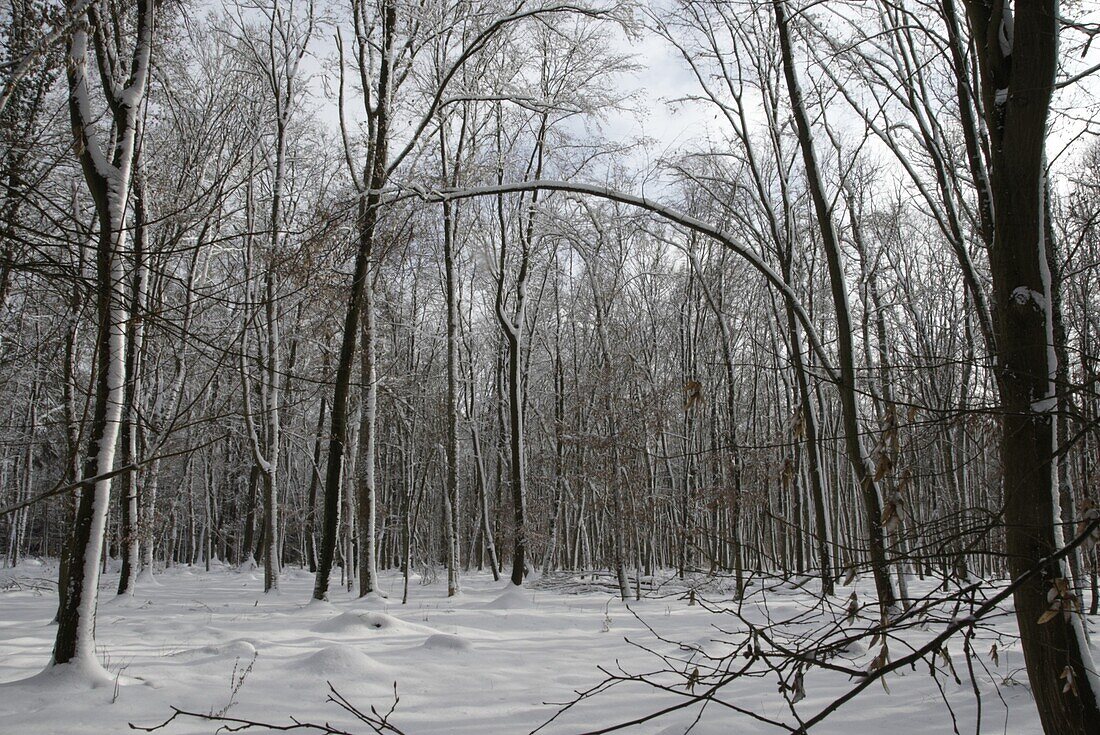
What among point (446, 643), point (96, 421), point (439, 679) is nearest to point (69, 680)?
point (96, 421)

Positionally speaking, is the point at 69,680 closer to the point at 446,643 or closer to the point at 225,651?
the point at 225,651

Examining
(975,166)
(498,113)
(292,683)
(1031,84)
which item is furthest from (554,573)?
(1031,84)

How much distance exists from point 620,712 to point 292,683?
2.64 m

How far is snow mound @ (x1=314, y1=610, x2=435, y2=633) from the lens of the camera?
795 cm

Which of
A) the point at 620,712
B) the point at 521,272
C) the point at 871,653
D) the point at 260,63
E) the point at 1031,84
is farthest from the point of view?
the point at 521,272

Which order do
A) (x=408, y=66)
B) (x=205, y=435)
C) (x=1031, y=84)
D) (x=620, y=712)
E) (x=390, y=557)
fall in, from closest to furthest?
1. (x=1031, y=84)
2. (x=620, y=712)
3. (x=408, y=66)
4. (x=205, y=435)
5. (x=390, y=557)

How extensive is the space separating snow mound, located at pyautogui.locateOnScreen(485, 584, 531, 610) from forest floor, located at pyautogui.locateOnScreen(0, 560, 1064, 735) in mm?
1486

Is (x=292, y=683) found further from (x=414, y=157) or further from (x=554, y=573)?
(x=554, y=573)

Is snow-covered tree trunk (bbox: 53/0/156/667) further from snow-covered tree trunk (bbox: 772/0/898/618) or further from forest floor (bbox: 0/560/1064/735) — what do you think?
snow-covered tree trunk (bbox: 772/0/898/618)

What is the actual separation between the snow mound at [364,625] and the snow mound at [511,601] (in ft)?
10.4

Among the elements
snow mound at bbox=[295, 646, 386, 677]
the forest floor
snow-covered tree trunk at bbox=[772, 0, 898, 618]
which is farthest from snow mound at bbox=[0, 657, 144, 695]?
snow-covered tree trunk at bbox=[772, 0, 898, 618]

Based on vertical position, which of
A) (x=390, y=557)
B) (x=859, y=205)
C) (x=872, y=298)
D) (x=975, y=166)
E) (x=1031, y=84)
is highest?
(x=859, y=205)

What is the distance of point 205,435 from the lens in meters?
21.1

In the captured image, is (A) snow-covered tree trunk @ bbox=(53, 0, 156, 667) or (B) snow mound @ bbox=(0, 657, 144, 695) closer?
(B) snow mound @ bbox=(0, 657, 144, 695)
